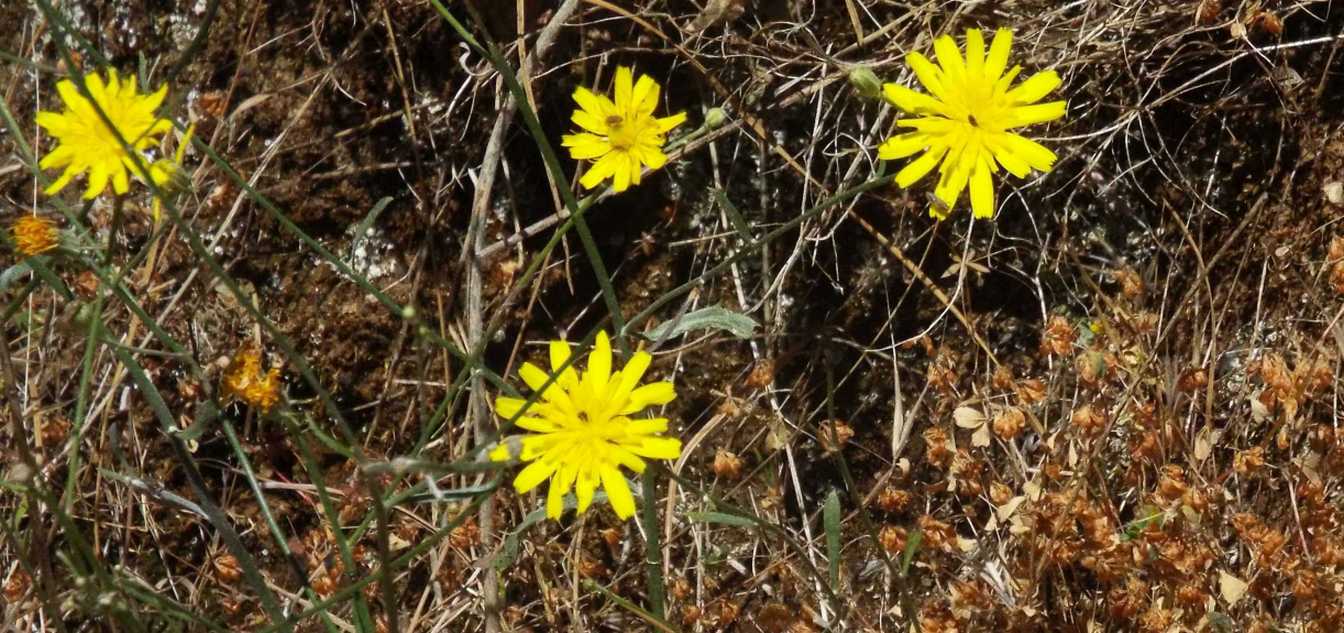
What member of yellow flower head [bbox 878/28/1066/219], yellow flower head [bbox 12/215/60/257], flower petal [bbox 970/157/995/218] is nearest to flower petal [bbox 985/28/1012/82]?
yellow flower head [bbox 878/28/1066/219]

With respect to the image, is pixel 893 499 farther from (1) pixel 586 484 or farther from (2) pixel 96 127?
(2) pixel 96 127

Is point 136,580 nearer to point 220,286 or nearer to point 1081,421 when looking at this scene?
point 220,286

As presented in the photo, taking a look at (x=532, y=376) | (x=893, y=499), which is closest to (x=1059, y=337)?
(x=893, y=499)

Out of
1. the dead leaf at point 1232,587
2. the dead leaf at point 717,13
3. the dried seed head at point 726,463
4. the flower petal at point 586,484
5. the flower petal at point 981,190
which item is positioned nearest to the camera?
the flower petal at point 586,484

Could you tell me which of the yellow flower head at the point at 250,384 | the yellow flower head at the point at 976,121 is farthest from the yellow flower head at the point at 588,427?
the yellow flower head at the point at 250,384

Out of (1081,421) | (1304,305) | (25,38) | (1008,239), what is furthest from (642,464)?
(25,38)

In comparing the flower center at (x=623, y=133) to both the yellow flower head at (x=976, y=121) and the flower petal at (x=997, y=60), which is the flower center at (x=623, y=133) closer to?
the yellow flower head at (x=976, y=121)
